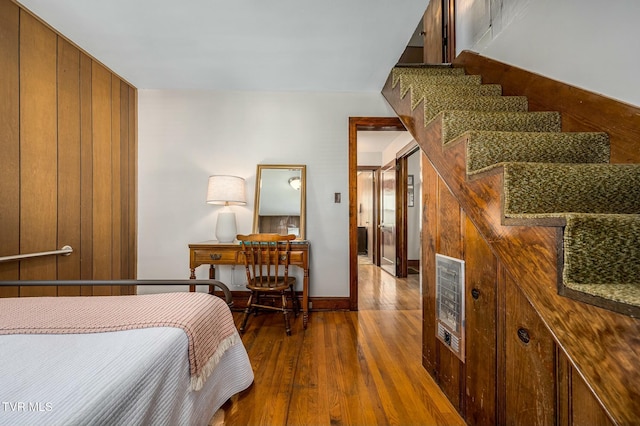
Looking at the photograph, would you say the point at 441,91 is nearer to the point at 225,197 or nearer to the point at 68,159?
the point at 225,197

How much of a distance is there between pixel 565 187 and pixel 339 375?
153 centimetres

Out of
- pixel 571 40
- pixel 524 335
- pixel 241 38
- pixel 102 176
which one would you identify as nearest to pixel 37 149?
pixel 102 176

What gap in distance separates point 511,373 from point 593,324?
2.10 feet

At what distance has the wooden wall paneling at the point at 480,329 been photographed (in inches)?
45.4

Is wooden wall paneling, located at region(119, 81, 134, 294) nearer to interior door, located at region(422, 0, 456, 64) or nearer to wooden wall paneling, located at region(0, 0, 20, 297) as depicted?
wooden wall paneling, located at region(0, 0, 20, 297)

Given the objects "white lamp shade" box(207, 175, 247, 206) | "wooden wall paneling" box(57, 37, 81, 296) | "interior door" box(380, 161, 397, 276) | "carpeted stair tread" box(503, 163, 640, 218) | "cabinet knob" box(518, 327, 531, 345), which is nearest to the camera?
"carpeted stair tread" box(503, 163, 640, 218)

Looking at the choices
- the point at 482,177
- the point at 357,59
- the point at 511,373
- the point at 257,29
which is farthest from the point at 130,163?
the point at 511,373

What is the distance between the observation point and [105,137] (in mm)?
2441

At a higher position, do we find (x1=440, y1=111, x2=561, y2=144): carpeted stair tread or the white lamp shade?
(x1=440, y1=111, x2=561, y2=144): carpeted stair tread

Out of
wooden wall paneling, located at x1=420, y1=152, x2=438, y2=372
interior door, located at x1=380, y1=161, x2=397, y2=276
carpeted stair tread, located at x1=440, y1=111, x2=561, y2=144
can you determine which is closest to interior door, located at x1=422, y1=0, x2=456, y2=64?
carpeted stair tread, located at x1=440, y1=111, x2=561, y2=144

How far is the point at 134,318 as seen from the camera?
959mm

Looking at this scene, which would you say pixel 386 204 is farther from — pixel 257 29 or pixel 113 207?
pixel 113 207

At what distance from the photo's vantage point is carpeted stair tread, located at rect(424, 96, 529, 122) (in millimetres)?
1617

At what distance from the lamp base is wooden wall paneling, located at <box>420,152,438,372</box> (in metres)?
1.78
